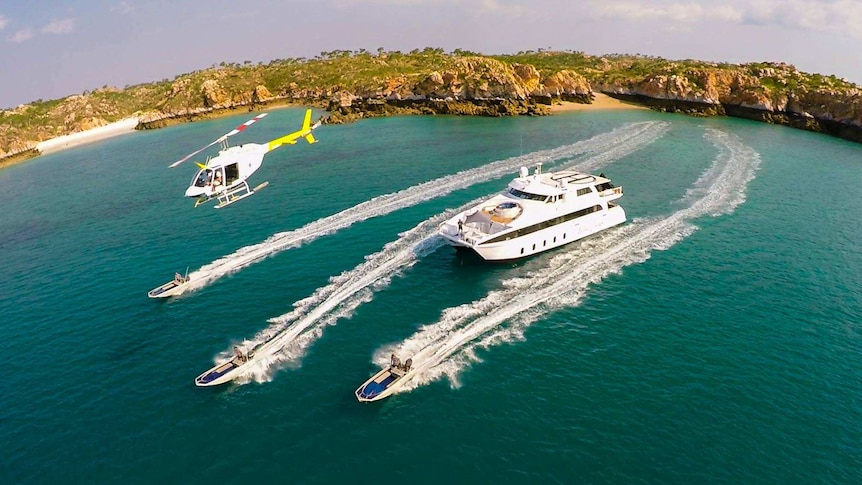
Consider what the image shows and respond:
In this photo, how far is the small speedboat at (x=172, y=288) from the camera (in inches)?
1666

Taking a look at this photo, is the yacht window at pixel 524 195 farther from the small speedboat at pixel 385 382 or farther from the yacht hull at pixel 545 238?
the small speedboat at pixel 385 382

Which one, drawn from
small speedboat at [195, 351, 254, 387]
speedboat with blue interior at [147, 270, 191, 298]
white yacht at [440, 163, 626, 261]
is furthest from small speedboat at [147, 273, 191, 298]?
white yacht at [440, 163, 626, 261]

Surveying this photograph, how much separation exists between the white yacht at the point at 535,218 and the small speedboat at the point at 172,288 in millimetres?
24966

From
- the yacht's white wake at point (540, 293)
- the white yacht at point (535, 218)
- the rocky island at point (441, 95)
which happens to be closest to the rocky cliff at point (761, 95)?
the rocky island at point (441, 95)

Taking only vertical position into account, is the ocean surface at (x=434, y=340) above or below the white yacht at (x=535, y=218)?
below

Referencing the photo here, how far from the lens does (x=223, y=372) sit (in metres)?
31.8

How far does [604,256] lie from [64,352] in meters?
48.8

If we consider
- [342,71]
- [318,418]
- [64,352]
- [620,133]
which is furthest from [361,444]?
[342,71]

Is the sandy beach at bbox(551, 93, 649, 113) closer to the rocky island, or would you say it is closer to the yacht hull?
the rocky island

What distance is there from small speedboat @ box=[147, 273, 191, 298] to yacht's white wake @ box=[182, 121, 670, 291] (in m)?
0.66

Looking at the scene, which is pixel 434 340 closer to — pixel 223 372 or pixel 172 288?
pixel 223 372

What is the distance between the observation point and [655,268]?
4562cm

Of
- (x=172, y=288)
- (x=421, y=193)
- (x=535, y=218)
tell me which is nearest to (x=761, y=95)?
(x=421, y=193)

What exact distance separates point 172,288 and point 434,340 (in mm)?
25685
